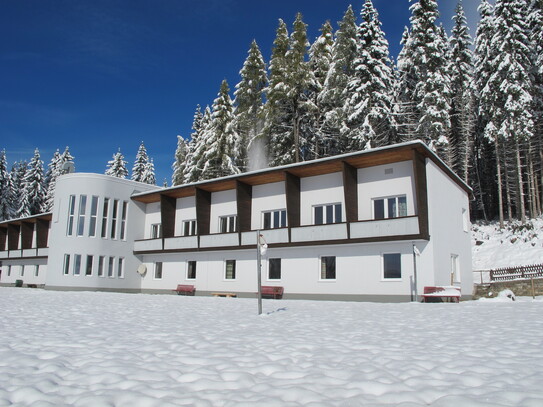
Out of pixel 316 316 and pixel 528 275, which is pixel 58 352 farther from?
pixel 528 275

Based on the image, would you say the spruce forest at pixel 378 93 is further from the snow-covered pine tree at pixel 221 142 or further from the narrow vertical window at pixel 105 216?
the narrow vertical window at pixel 105 216

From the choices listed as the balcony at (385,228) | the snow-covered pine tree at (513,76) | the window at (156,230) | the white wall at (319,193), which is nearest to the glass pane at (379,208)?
the balcony at (385,228)

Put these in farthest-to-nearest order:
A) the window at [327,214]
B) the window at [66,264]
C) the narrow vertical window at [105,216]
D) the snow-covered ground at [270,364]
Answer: the narrow vertical window at [105,216] → the window at [66,264] → the window at [327,214] → the snow-covered ground at [270,364]

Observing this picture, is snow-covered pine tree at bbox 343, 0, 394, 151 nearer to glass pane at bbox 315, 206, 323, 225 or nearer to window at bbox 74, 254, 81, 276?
glass pane at bbox 315, 206, 323, 225

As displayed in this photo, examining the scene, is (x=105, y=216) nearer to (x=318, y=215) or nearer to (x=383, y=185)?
(x=318, y=215)

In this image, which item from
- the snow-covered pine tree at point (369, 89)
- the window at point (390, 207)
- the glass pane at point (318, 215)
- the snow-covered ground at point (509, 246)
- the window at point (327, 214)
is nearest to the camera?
the window at point (390, 207)

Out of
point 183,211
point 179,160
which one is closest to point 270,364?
point 183,211

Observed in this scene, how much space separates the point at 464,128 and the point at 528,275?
2329 centimetres

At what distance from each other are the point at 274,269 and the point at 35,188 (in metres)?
63.4

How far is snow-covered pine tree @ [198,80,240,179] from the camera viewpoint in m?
43.7

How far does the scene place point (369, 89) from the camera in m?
36.2

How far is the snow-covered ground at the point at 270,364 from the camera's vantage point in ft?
15.5

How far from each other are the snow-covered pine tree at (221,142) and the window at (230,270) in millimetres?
15543

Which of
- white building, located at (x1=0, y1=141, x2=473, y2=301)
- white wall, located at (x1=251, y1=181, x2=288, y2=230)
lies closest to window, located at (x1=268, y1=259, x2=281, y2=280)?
white building, located at (x1=0, y1=141, x2=473, y2=301)
